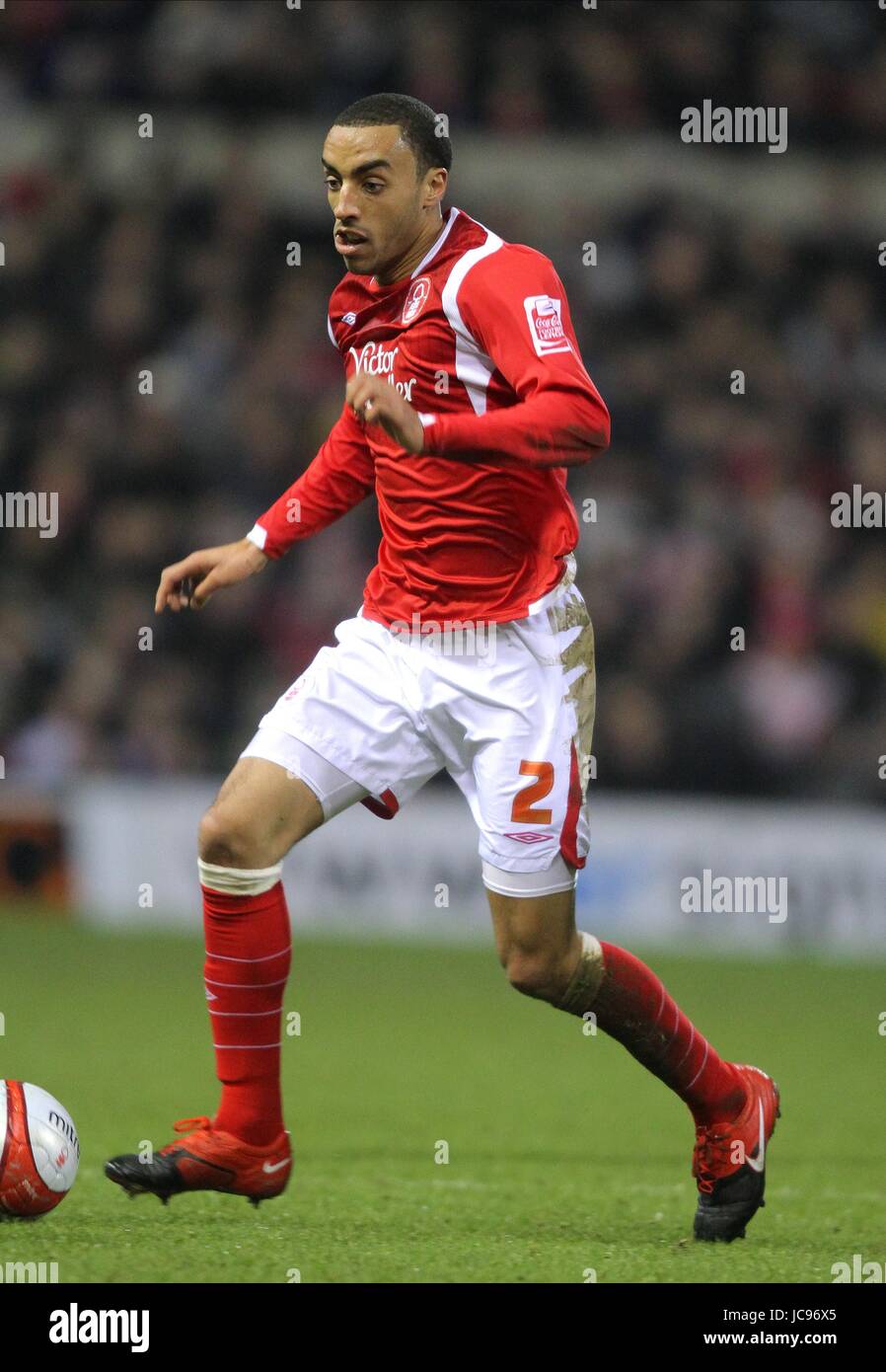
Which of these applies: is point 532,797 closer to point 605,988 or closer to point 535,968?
point 535,968

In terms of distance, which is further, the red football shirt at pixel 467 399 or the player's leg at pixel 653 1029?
the player's leg at pixel 653 1029

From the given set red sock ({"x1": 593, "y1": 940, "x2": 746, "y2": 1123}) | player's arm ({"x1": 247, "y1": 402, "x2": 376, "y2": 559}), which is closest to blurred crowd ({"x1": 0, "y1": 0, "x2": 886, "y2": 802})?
player's arm ({"x1": 247, "y1": 402, "x2": 376, "y2": 559})

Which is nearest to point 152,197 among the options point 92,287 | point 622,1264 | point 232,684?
point 92,287

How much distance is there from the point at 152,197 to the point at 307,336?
1.63 meters

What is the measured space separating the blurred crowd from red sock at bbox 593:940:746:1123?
6630 mm

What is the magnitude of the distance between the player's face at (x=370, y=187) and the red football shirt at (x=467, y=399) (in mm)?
130

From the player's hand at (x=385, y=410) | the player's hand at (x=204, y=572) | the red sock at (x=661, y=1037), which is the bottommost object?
the red sock at (x=661, y=1037)

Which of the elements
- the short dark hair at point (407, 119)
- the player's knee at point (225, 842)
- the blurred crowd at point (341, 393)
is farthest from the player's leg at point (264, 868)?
the blurred crowd at point (341, 393)

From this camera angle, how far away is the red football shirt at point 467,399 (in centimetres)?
434

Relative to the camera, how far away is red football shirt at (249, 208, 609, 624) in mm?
4336

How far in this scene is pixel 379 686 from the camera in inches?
184

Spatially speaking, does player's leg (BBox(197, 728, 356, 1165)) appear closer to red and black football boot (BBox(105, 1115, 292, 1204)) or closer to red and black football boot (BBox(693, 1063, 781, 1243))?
red and black football boot (BBox(105, 1115, 292, 1204))

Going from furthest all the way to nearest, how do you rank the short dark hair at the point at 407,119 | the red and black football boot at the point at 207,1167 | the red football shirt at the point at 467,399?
the short dark hair at the point at 407,119 < the red and black football boot at the point at 207,1167 < the red football shirt at the point at 467,399

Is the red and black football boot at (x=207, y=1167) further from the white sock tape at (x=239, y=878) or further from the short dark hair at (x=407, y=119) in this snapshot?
the short dark hair at (x=407, y=119)
